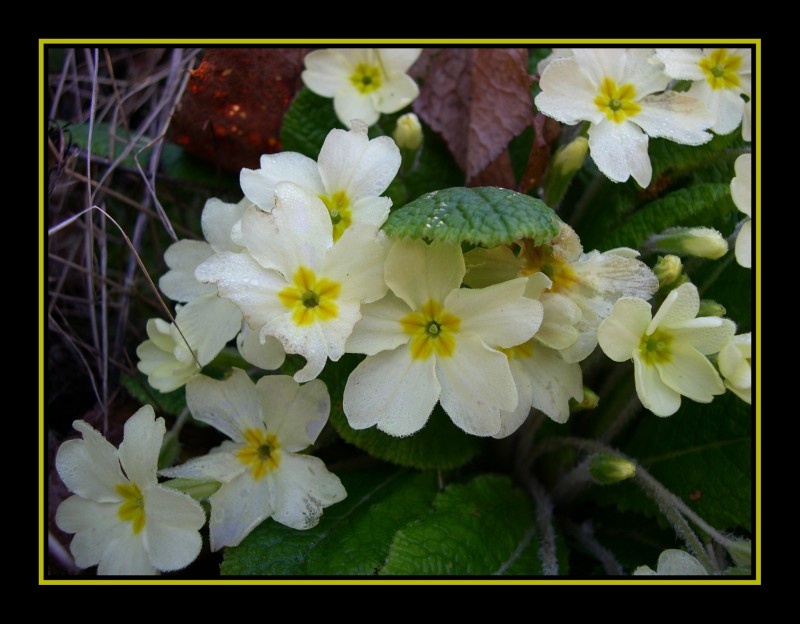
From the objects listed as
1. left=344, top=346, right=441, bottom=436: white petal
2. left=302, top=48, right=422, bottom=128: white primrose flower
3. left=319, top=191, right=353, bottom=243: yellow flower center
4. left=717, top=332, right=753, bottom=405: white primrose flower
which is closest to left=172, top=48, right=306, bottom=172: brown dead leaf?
left=302, top=48, right=422, bottom=128: white primrose flower

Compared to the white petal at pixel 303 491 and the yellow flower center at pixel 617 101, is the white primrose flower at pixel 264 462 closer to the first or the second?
the white petal at pixel 303 491

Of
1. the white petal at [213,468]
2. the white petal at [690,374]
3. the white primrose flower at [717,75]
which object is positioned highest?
the white primrose flower at [717,75]

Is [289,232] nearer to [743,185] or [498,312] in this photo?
[498,312]

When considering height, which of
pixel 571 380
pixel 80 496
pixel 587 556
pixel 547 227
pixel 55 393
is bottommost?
pixel 587 556

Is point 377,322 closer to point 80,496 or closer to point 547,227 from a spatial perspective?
point 547,227

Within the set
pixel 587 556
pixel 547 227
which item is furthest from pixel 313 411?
pixel 587 556

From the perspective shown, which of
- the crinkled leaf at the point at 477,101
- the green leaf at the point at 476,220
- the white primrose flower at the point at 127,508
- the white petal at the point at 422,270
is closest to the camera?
the green leaf at the point at 476,220

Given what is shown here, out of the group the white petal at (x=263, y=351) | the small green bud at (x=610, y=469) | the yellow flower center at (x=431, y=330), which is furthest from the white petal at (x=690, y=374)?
the white petal at (x=263, y=351)

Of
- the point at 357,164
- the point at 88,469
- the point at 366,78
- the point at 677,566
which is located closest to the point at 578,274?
the point at 357,164
